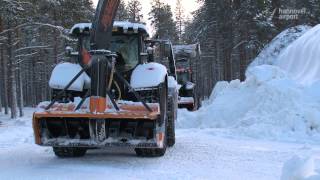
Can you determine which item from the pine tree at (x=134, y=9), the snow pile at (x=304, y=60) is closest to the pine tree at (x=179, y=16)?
the pine tree at (x=134, y=9)

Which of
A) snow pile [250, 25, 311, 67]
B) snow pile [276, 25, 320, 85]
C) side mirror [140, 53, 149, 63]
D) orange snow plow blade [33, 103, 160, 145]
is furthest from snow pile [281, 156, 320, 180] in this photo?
snow pile [250, 25, 311, 67]

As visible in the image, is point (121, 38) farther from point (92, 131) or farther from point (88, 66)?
point (92, 131)

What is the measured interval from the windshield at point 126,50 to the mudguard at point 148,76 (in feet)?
2.26

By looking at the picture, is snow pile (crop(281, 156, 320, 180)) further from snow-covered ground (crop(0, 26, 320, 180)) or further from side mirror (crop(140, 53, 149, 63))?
side mirror (crop(140, 53, 149, 63))

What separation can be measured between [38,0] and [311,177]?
31.8 m

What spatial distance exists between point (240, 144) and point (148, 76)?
3522 mm

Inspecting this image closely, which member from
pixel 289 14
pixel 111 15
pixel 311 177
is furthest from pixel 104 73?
pixel 289 14

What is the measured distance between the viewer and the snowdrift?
12.9 meters

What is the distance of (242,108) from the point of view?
52.4 feet

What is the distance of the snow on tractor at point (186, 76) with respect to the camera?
88.7ft

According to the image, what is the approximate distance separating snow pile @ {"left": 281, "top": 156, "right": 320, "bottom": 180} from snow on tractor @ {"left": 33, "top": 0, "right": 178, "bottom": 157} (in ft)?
9.13

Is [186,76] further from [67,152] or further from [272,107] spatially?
[67,152]

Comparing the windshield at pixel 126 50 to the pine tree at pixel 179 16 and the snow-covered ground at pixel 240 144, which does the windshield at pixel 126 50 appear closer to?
the snow-covered ground at pixel 240 144

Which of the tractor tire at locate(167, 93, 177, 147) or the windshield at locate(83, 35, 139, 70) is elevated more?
the windshield at locate(83, 35, 139, 70)
